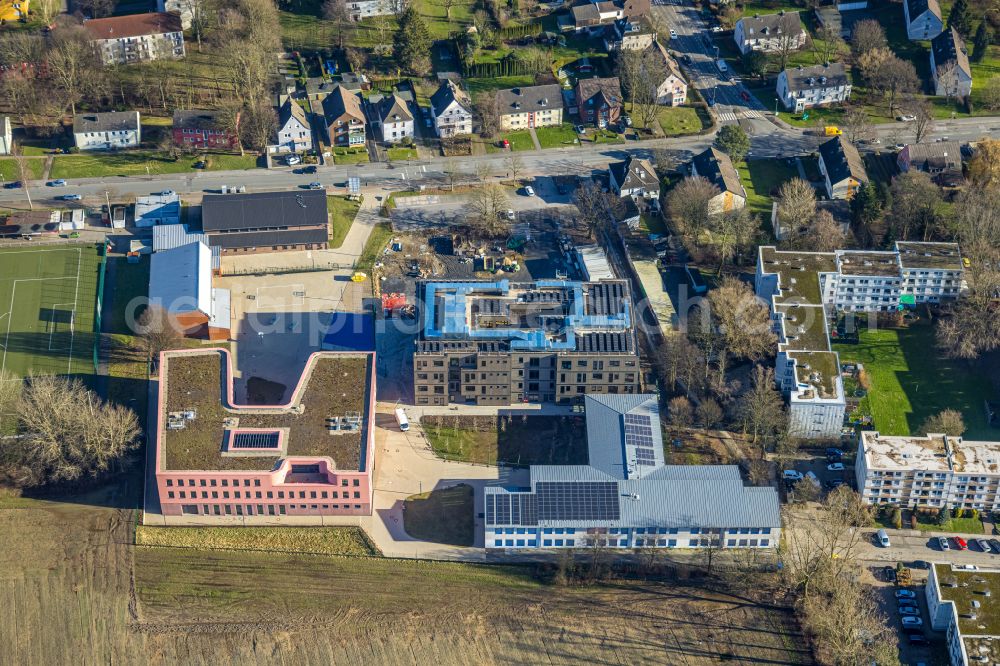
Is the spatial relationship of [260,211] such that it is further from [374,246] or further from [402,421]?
[402,421]

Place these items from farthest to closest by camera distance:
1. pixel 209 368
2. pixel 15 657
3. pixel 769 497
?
pixel 209 368, pixel 769 497, pixel 15 657

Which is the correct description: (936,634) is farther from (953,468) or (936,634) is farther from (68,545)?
(68,545)

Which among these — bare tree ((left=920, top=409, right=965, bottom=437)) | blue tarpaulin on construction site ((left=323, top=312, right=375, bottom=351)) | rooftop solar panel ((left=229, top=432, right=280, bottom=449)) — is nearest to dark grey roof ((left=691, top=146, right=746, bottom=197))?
bare tree ((left=920, top=409, right=965, bottom=437))

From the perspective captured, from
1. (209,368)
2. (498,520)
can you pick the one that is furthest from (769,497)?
(209,368)

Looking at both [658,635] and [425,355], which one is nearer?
[658,635]

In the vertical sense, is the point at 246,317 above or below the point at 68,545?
above

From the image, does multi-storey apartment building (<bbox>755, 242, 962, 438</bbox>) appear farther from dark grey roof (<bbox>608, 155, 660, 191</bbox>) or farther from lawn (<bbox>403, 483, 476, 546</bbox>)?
lawn (<bbox>403, 483, 476, 546</bbox>)

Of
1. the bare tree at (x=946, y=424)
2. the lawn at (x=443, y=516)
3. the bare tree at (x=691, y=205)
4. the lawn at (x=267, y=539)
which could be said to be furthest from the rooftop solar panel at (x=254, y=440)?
the bare tree at (x=946, y=424)
